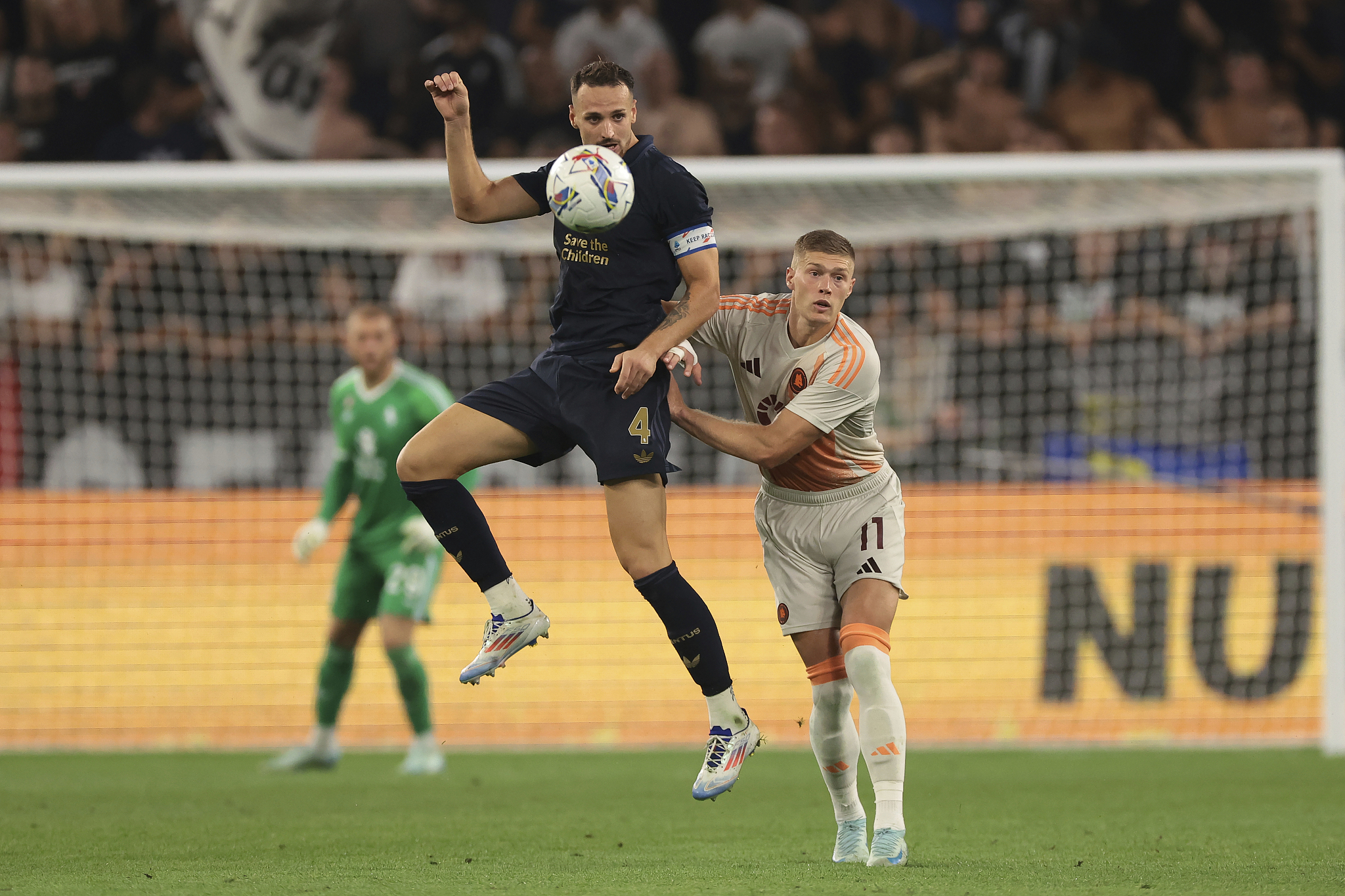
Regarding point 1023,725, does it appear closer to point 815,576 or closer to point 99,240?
point 815,576

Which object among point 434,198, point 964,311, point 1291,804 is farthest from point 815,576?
point 964,311

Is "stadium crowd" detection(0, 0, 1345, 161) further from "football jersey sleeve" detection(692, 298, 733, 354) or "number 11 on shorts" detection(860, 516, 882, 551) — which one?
"number 11 on shorts" detection(860, 516, 882, 551)

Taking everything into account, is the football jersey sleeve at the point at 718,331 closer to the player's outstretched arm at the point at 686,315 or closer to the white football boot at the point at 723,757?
the player's outstretched arm at the point at 686,315

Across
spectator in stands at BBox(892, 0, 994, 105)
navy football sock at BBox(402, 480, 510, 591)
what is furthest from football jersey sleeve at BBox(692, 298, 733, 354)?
spectator in stands at BBox(892, 0, 994, 105)

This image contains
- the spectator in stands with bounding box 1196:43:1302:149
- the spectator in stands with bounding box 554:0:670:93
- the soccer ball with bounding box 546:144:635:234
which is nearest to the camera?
the soccer ball with bounding box 546:144:635:234

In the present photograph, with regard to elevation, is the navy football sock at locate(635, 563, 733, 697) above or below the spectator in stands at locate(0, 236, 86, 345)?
below

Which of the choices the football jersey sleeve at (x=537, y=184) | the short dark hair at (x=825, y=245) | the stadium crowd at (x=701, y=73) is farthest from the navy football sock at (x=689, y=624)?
the stadium crowd at (x=701, y=73)

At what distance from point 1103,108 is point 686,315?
9447 millimetres

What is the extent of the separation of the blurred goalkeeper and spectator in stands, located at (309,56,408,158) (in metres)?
5.40

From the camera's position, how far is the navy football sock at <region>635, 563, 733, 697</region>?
471cm

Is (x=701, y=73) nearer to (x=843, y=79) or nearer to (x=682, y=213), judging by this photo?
(x=843, y=79)

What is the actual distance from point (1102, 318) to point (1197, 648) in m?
2.62

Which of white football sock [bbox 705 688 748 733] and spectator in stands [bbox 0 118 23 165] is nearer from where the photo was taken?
white football sock [bbox 705 688 748 733]

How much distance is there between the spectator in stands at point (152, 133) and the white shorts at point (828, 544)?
31.2 feet
